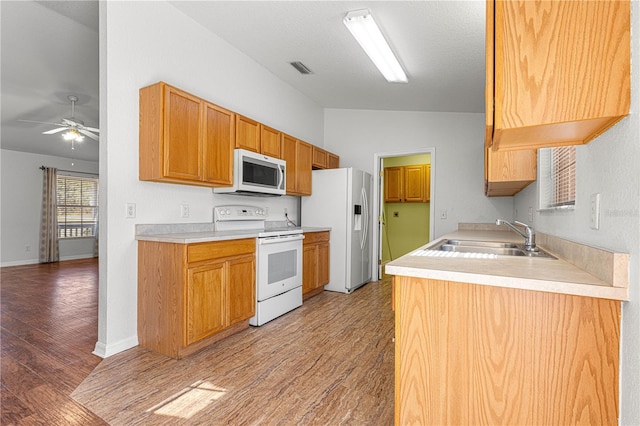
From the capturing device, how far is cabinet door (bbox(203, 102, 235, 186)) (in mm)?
2717

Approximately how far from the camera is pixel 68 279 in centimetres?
504

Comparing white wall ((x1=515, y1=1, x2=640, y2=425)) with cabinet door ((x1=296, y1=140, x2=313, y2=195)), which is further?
cabinet door ((x1=296, y1=140, x2=313, y2=195))

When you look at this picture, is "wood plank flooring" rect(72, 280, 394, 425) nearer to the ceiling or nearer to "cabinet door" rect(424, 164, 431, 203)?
the ceiling

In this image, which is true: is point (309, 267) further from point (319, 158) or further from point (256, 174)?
point (319, 158)

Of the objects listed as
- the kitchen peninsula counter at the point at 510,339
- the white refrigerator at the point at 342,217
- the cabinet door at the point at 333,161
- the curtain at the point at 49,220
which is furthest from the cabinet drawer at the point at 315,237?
the curtain at the point at 49,220

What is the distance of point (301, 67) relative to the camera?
3.73 meters

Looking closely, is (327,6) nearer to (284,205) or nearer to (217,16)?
(217,16)

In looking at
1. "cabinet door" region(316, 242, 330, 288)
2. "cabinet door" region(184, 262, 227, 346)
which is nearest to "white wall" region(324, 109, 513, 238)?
"cabinet door" region(316, 242, 330, 288)

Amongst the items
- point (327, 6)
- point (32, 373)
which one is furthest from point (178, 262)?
point (327, 6)

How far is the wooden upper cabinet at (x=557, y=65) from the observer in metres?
0.83

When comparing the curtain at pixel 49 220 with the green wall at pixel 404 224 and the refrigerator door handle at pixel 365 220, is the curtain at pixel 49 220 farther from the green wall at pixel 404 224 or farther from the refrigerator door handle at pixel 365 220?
the green wall at pixel 404 224

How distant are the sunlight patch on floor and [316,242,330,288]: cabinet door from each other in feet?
7.30

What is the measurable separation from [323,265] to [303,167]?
133 centimetres

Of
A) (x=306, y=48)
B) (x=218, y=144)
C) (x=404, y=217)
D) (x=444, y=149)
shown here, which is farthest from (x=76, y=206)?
(x=444, y=149)
